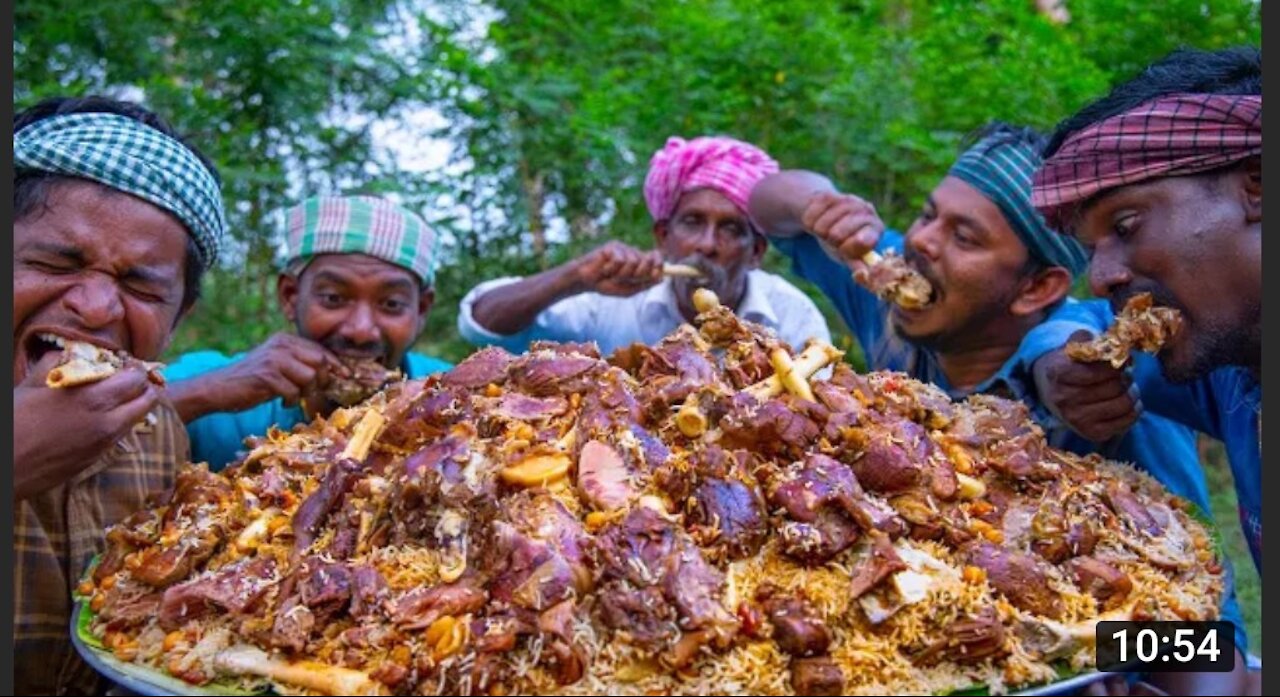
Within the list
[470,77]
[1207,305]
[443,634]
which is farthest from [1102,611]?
[470,77]

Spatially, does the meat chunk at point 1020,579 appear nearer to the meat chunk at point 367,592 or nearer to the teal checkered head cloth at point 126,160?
the meat chunk at point 367,592

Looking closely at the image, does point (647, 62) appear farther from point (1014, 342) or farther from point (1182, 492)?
point (1182, 492)

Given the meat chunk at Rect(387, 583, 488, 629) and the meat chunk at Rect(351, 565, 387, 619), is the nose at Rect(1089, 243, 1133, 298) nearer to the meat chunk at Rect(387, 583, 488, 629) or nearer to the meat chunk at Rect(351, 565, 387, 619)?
the meat chunk at Rect(387, 583, 488, 629)

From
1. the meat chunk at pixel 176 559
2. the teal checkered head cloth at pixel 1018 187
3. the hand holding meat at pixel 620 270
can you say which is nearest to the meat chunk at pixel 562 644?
the meat chunk at pixel 176 559

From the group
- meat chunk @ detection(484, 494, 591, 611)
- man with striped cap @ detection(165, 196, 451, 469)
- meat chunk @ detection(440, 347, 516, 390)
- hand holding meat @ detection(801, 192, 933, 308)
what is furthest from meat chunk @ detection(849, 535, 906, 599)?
man with striped cap @ detection(165, 196, 451, 469)

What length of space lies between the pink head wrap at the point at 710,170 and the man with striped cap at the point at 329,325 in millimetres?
1371

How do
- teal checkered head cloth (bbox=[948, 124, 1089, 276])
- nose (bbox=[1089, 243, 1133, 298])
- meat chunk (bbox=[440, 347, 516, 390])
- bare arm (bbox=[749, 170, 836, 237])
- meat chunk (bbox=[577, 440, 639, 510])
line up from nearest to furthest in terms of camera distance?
meat chunk (bbox=[577, 440, 639, 510]) → meat chunk (bbox=[440, 347, 516, 390]) → nose (bbox=[1089, 243, 1133, 298]) → teal checkered head cloth (bbox=[948, 124, 1089, 276]) → bare arm (bbox=[749, 170, 836, 237])

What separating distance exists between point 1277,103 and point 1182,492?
1.00 m

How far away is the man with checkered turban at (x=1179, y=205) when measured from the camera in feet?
6.91

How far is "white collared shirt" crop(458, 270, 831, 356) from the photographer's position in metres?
4.44

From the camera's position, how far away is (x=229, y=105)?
615cm

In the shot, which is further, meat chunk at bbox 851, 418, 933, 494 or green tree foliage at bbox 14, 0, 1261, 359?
green tree foliage at bbox 14, 0, 1261, 359

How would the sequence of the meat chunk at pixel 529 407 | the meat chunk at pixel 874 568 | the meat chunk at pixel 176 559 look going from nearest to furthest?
1. the meat chunk at pixel 874 568
2. the meat chunk at pixel 176 559
3. the meat chunk at pixel 529 407

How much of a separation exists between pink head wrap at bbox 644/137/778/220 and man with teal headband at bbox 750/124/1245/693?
1.16m
